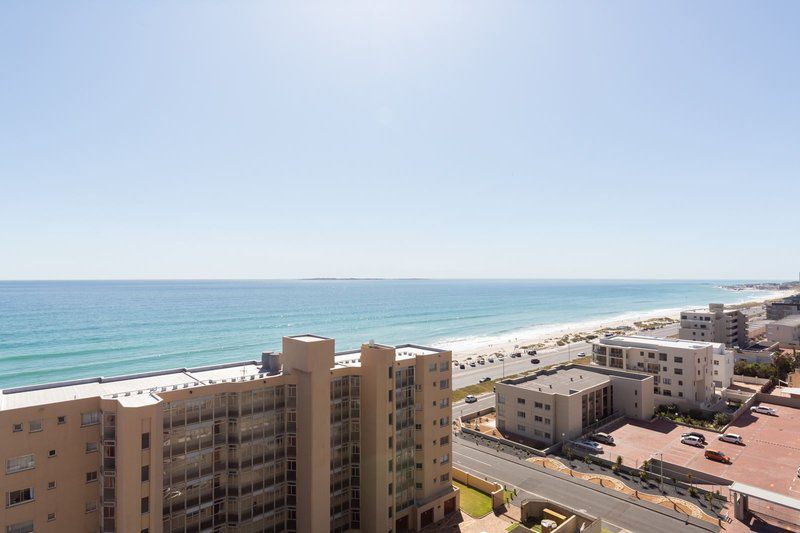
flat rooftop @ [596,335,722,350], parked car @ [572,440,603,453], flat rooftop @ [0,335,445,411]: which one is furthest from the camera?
flat rooftop @ [596,335,722,350]

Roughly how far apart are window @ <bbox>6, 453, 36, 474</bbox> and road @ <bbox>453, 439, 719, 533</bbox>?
43462 mm

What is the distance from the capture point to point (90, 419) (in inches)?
1088

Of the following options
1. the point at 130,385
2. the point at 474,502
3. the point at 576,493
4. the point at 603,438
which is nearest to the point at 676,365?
the point at 603,438

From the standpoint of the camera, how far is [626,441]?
6359 centimetres

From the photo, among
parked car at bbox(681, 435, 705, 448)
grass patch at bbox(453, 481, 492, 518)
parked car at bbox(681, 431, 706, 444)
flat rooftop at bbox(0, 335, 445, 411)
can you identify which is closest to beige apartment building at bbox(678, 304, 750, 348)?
parked car at bbox(681, 431, 706, 444)

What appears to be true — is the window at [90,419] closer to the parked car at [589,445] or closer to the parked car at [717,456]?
the parked car at [589,445]

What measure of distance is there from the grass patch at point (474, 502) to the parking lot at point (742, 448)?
2074cm

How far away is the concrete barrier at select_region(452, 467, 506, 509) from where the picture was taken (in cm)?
4634

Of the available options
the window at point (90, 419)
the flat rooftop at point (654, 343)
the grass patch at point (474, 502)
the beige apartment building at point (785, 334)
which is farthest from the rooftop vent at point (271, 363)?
the beige apartment building at point (785, 334)

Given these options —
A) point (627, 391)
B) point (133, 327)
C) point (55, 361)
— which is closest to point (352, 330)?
point (133, 327)

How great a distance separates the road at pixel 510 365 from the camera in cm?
10821

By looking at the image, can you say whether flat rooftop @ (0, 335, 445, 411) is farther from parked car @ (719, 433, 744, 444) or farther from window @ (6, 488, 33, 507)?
parked car @ (719, 433, 744, 444)

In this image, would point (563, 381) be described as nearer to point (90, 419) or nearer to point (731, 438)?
point (731, 438)

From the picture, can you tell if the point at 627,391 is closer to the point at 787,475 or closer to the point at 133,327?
the point at 787,475
